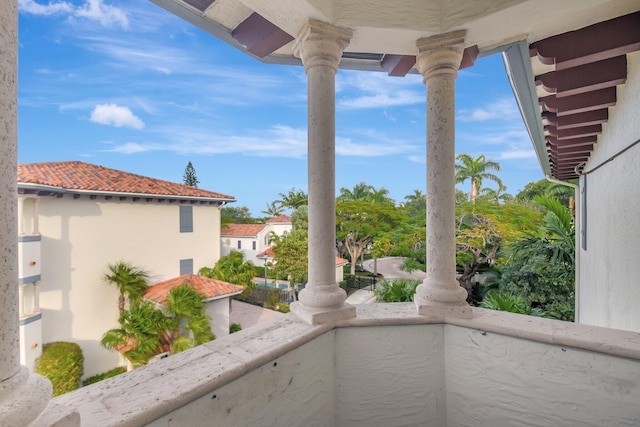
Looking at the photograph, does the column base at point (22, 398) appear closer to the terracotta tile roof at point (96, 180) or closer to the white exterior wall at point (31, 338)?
the terracotta tile roof at point (96, 180)

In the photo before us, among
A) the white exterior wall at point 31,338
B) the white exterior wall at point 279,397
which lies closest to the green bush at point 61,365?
the white exterior wall at point 31,338

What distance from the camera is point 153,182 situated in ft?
51.5

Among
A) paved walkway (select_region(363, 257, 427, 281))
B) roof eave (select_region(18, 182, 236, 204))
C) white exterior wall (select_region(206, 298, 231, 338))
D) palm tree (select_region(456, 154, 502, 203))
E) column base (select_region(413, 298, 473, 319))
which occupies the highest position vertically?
palm tree (select_region(456, 154, 502, 203))

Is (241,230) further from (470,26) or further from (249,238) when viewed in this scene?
(470,26)

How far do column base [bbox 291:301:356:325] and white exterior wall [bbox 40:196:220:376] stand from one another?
1377 cm

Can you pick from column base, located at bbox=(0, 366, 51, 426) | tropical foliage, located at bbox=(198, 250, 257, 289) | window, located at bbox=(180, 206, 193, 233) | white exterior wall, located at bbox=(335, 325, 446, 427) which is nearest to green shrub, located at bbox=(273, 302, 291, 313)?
tropical foliage, located at bbox=(198, 250, 257, 289)

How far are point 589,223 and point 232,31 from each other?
674 centimetres

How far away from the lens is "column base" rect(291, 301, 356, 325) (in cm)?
221

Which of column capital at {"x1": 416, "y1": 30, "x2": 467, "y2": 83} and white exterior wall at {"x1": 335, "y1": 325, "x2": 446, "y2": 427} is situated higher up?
column capital at {"x1": 416, "y1": 30, "x2": 467, "y2": 83}

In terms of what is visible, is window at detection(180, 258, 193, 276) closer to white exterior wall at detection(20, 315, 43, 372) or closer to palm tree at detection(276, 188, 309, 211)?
white exterior wall at detection(20, 315, 43, 372)

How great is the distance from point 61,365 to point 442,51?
15112 mm

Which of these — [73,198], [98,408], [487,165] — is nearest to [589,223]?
[98,408]

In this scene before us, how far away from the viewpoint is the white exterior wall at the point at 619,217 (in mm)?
2748

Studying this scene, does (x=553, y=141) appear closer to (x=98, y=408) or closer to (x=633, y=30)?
(x=633, y=30)
